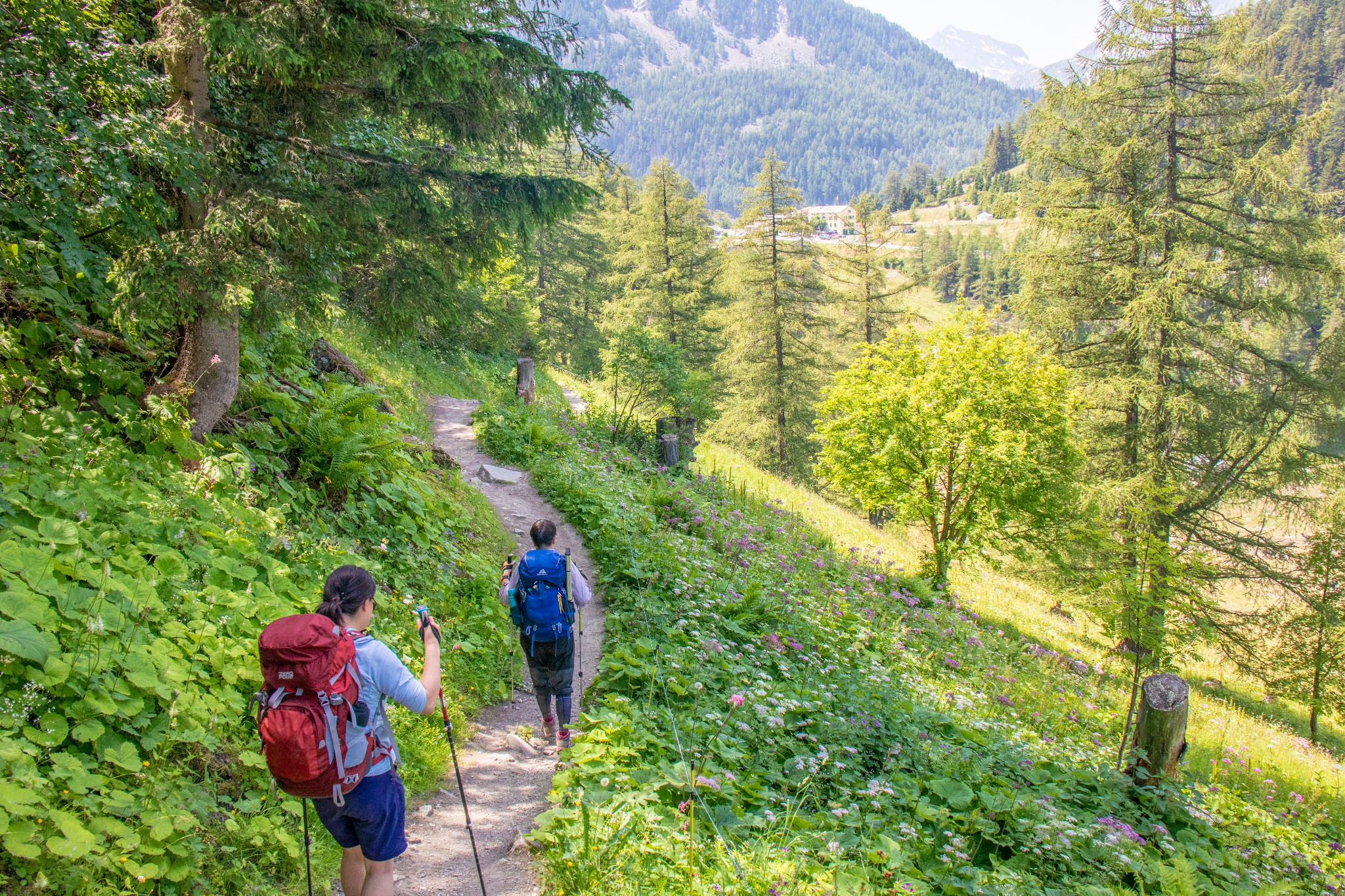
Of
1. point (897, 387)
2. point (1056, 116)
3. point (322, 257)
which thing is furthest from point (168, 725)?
point (1056, 116)

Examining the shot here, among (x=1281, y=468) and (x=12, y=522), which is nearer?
(x=12, y=522)

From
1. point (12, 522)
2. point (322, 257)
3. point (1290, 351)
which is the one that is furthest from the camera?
point (1290, 351)

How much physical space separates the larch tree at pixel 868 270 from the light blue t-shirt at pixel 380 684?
2994 centimetres

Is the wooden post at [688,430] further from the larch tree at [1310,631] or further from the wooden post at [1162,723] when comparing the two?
the larch tree at [1310,631]

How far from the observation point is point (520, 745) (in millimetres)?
5695

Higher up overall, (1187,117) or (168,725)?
(1187,117)

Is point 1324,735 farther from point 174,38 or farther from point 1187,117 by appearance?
point 174,38

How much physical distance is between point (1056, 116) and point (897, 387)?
27.0 feet

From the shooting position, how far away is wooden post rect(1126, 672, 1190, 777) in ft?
17.5

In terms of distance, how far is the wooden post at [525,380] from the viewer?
17.2 meters

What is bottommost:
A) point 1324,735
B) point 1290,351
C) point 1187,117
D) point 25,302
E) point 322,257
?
point 1324,735

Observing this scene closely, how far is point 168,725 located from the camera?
3531 millimetres

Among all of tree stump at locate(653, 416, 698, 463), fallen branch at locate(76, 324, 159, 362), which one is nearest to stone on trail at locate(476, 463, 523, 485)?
tree stump at locate(653, 416, 698, 463)

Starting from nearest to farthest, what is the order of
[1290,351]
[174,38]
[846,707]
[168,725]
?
[168,725], [174,38], [846,707], [1290,351]
